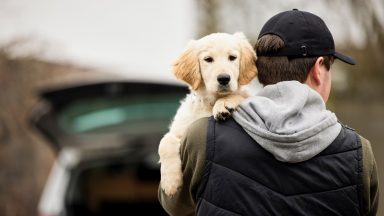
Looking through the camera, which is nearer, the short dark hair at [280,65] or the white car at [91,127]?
the short dark hair at [280,65]

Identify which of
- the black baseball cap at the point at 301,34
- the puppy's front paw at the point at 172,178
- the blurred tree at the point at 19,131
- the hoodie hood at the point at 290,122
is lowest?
the blurred tree at the point at 19,131

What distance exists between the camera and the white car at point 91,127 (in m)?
7.90

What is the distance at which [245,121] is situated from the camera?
2.83 meters

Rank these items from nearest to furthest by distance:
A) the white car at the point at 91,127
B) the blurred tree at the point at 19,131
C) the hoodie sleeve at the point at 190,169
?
the hoodie sleeve at the point at 190,169 < the white car at the point at 91,127 < the blurred tree at the point at 19,131

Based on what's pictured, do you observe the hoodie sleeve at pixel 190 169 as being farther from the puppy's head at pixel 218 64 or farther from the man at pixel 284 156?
the puppy's head at pixel 218 64

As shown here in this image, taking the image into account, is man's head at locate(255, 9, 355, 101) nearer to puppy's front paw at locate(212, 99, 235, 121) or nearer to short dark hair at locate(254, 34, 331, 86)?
short dark hair at locate(254, 34, 331, 86)

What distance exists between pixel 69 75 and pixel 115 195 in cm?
371

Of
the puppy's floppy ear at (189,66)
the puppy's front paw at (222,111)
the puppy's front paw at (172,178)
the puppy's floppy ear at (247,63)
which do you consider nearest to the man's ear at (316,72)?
the puppy's floppy ear at (247,63)

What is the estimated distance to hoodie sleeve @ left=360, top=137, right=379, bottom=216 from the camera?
9.23 ft

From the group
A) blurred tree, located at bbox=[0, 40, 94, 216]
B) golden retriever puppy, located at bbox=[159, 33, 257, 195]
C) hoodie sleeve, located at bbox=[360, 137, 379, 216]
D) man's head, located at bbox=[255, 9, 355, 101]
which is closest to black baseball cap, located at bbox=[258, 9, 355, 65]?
man's head, located at bbox=[255, 9, 355, 101]

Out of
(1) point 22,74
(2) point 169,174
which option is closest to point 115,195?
(1) point 22,74

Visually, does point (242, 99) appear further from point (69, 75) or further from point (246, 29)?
point (69, 75)

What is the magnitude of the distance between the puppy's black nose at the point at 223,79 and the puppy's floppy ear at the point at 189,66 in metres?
0.12

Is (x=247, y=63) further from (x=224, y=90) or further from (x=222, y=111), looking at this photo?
(x=222, y=111)
